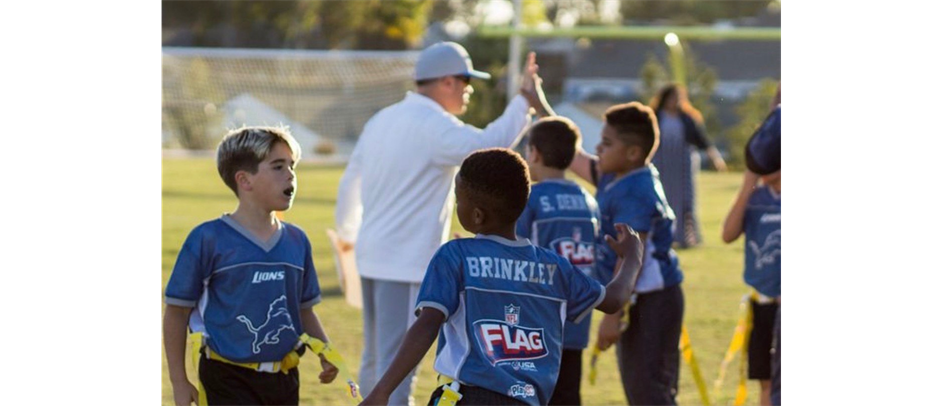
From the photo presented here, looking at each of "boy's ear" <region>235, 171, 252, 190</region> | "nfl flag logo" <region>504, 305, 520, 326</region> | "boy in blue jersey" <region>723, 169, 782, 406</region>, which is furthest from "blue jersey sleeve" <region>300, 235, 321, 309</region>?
"boy in blue jersey" <region>723, 169, 782, 406</region>

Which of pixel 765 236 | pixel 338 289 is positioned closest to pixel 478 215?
pixel 765 236

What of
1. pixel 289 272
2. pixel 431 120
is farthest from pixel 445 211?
pixel 289 272

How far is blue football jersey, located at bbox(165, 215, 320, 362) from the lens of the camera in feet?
16.0

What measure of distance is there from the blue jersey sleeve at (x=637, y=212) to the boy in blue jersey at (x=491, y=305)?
1.67m

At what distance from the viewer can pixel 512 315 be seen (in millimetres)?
4324

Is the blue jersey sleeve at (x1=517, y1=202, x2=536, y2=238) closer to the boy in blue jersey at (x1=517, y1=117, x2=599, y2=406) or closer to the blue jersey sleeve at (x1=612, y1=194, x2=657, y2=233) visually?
A: the boy in blue jersey at (x1=517, y1=117, x2=599, y2=406)

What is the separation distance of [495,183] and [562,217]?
1778mm

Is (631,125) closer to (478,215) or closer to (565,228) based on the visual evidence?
(565,228)

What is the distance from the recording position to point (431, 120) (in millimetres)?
6324

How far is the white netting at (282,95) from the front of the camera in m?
37.6

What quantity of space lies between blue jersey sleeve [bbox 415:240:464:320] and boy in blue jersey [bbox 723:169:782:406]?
102 inches

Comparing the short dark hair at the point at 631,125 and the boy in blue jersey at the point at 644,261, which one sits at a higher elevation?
the short dark hair at the point at 631,125

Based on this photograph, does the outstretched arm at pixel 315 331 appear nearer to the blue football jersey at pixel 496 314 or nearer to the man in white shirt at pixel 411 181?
the blue football jersey at pixel 496 314

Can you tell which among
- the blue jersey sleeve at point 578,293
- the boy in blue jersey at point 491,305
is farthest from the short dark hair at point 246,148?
the blue jersey sleeve at point 578,293
